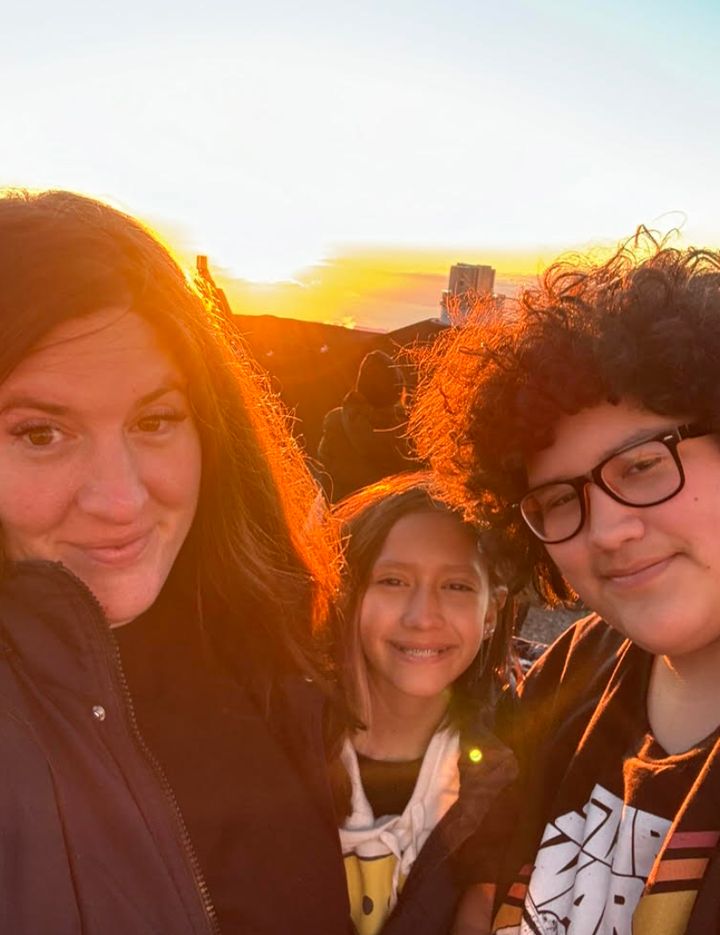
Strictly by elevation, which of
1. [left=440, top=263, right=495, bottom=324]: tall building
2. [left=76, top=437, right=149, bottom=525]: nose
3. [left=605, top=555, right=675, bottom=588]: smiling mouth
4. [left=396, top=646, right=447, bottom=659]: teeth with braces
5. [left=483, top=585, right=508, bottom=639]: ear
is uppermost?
[left=440, top=263, right=495, bottom=324]: tall building

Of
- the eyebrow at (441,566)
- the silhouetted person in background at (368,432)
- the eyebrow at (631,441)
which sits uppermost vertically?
the silhouetted person in background at (368,432)

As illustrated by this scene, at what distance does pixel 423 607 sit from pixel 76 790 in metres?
1.23

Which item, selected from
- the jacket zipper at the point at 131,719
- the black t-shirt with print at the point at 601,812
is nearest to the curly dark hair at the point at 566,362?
the black t-shirt with print at the point at 601,812

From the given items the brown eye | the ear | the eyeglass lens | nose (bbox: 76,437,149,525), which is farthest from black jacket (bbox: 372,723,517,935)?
the brown eye

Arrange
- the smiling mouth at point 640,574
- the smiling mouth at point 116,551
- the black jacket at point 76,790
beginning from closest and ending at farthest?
1. the black jacket at point 76,790
2. the smiling mouth at point 116,551
3. the smiling mouth at point 640,574

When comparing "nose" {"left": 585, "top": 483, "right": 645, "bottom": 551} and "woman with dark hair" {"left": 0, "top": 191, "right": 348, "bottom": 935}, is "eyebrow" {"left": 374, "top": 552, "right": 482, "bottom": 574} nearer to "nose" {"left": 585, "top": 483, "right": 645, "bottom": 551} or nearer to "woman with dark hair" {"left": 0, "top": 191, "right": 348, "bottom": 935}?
"woman with dark hair" {"left": 0, "top": 191, "right": 348, "bottom": 935}

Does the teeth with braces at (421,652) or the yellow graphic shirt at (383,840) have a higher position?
the teeth with braces at (421,652)

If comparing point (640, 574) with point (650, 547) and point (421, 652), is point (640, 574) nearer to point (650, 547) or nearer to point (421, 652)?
point (650, 547)

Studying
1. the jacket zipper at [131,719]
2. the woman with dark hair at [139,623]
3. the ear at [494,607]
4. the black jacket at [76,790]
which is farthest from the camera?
the ear at [494,607]

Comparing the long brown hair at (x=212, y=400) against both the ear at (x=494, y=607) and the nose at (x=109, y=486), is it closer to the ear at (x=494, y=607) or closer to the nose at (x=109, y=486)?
the nose at (x=109, y=486)

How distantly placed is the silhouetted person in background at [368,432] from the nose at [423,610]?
0.83 meters

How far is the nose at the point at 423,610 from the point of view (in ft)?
Result: 7.13

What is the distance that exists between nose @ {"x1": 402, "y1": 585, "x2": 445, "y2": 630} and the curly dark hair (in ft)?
0.93

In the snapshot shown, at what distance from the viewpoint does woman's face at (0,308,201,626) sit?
1.27 meters
